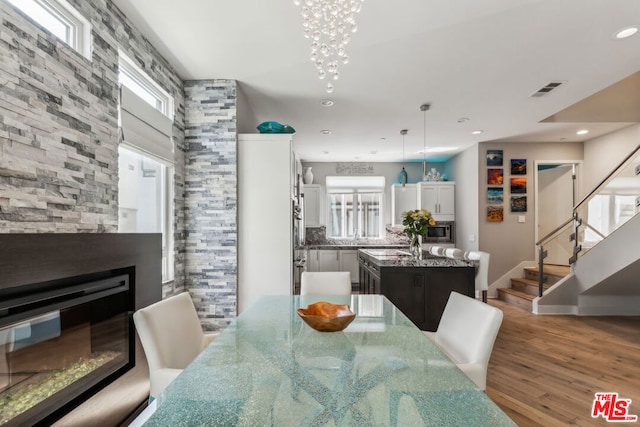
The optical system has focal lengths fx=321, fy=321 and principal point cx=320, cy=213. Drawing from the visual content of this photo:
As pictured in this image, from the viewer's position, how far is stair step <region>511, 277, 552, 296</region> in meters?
5.02

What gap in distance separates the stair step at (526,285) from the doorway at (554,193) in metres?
0.59

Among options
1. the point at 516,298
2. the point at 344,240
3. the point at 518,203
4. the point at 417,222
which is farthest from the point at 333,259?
the point at 518,203

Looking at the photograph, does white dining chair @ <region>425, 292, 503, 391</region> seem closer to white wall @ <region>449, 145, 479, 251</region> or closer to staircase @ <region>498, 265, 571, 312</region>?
staircase @ <region>498, 265, 571, 312</region>

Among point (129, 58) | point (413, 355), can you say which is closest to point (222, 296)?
point (129, 58)

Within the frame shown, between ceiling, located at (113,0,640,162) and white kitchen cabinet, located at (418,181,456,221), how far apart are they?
2.14 m

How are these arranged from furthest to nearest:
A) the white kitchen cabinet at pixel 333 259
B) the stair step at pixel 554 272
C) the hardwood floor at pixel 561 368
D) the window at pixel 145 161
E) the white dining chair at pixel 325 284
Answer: the white kitchen cabinet at pixel 333 259 < the stair step at pixel 554 272 < the white dining chair at pixel 325 284 < the window at pixel 145 161 < the hardwood floor at pixel 561 368

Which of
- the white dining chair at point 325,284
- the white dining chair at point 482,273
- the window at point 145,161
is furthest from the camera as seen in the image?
the white dining chair at point 482,273

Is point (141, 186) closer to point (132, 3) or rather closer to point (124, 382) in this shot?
point (132, 3)

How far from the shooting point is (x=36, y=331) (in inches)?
54.6

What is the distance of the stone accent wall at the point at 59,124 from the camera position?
1.38m

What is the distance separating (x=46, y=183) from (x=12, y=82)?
0.45 metres

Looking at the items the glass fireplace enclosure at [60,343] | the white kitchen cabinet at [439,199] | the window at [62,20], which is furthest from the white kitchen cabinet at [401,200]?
the window at [62,20]

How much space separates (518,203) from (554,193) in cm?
100

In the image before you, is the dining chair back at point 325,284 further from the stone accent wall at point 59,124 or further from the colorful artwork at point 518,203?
the colorful artwork at point 518,203
